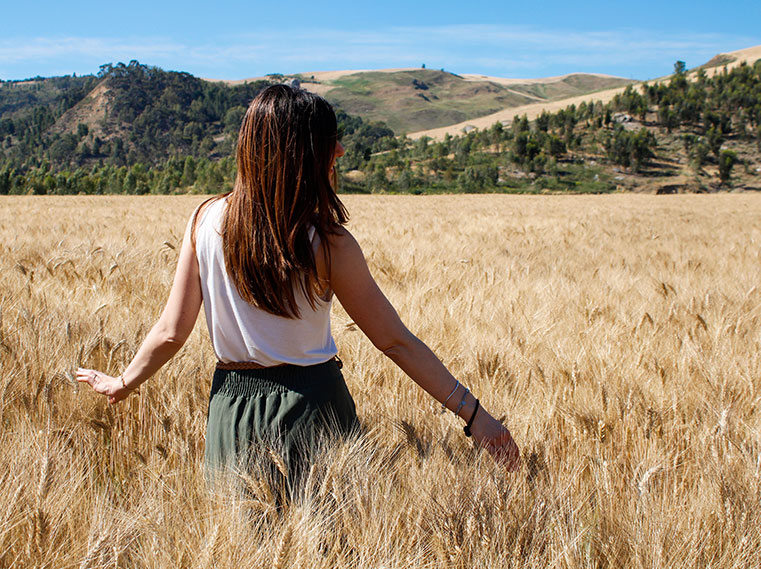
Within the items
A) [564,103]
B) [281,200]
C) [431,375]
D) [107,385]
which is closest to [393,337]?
[431,375]

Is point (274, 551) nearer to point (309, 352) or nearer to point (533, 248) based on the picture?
point (309, 352)

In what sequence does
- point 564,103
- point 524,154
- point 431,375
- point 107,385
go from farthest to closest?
point 564,103, point 524,154, point 107,385, point 431,375

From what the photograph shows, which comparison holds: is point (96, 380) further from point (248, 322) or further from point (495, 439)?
point (495, 439)

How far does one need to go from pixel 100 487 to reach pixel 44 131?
191 m

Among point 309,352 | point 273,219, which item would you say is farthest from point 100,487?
point 273,219

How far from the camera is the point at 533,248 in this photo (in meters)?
6.42

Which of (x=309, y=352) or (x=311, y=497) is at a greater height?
(x=309, y=352)

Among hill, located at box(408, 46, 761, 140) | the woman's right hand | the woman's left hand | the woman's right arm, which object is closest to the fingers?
the woman's left hand

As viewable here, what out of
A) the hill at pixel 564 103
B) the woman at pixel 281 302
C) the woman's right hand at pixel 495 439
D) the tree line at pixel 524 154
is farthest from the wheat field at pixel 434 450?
the hill at pixel 564 103

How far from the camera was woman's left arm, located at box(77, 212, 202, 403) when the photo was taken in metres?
1.67

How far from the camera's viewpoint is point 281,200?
151 cm

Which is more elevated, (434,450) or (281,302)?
(281,302)

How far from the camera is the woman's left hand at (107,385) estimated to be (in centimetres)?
173

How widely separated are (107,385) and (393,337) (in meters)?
0.87
